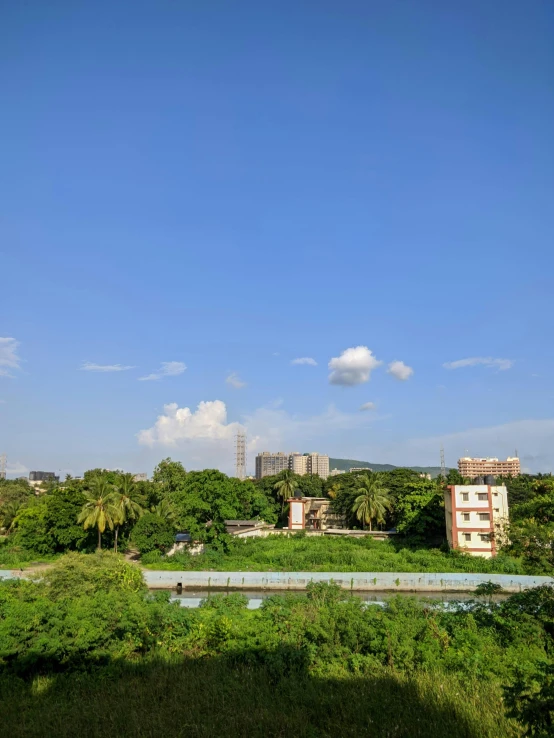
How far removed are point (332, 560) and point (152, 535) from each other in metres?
15.0

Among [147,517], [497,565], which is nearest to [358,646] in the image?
[497,565]

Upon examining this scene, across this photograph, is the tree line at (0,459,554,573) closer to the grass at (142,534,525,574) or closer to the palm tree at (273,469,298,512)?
the grass at (142,534,525,574)

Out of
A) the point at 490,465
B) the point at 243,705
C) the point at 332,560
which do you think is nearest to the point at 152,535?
the point at 332,560

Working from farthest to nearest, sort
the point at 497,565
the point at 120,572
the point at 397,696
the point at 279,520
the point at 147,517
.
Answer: the point at 279,520, the point at 147,517, the point at 497,565, the point at 120,572, the point at 397,696

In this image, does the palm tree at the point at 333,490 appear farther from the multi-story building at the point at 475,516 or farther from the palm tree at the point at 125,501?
the palm tree at the point at 125,501

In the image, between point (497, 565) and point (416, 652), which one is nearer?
point (416, 652)

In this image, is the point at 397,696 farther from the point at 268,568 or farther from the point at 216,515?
the point at 216,515

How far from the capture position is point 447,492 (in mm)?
43250

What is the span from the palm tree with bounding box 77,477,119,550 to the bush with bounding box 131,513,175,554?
7.33 feet

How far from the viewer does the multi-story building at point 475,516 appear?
40.3 metres

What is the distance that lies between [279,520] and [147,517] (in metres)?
29.4

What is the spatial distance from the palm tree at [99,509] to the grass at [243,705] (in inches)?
1025

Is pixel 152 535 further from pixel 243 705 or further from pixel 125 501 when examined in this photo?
pixel 243 705

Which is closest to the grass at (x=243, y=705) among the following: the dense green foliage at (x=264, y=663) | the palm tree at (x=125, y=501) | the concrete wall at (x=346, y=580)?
the dense green foliage at (x=264, y=663)
